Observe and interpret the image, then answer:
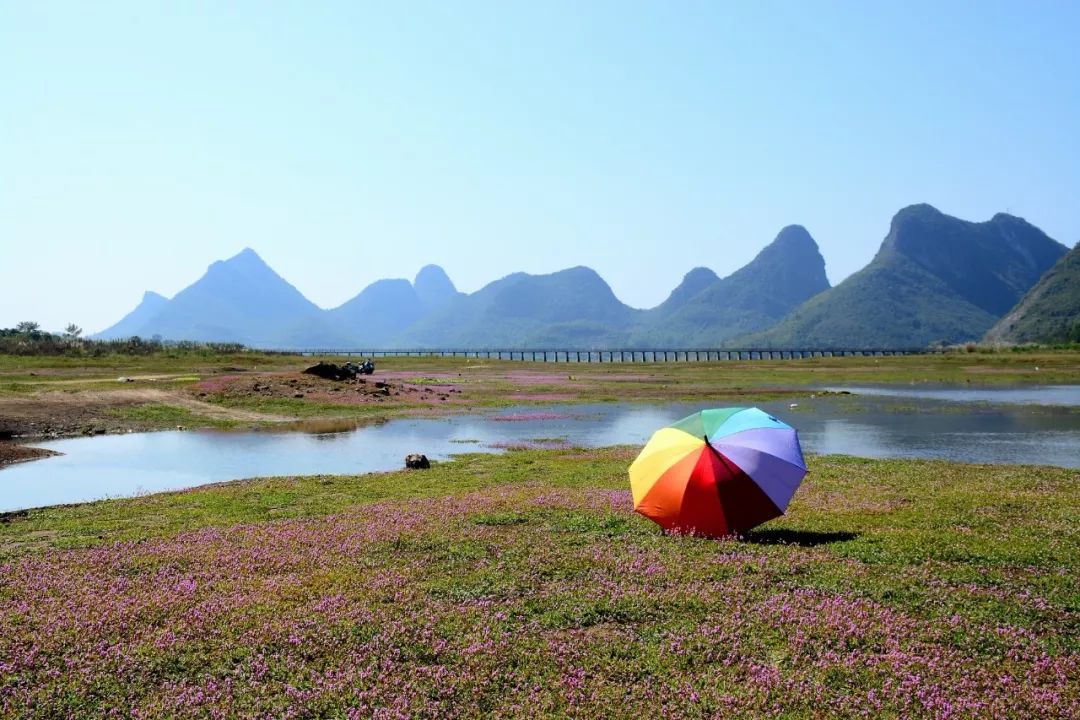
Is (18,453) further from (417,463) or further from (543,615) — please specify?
(543,615)

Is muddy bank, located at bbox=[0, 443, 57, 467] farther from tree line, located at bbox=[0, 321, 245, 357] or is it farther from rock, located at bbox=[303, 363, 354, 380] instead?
tree line, located at bbox=[0, 321, 245, 357]

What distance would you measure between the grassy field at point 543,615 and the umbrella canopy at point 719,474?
1.95 ft

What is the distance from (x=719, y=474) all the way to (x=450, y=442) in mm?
26315

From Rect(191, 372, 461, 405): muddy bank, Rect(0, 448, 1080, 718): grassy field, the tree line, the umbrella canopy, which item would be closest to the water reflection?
Rect(191, 372, 461, 405): muddy bank

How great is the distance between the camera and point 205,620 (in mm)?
11602

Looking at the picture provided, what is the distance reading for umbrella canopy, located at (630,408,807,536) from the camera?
1518 cm

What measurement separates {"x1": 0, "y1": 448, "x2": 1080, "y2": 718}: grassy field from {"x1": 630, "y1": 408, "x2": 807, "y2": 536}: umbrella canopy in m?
0.60

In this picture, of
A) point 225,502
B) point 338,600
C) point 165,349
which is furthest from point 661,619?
point 165,349

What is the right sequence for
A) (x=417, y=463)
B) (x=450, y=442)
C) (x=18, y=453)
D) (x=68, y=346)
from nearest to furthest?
1. (x=417, y=463)
2. (x=18, y=453)
3. (x=450, y=442)
4. (x=68, y=346)

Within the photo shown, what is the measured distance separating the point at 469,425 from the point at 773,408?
22.9 meters

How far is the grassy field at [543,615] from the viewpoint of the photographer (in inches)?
359

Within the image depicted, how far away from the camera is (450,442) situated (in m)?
40.1

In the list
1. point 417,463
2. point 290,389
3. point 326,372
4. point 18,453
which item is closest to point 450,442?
point 417,463

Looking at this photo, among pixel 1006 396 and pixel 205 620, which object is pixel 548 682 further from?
pixel 1006 396
